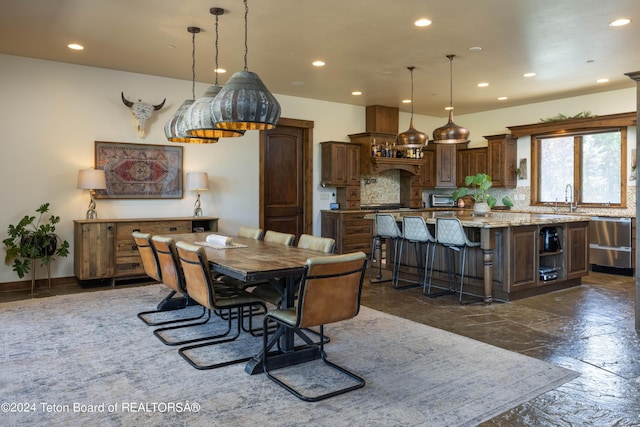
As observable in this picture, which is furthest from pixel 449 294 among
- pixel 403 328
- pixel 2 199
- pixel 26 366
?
pixel 2 199

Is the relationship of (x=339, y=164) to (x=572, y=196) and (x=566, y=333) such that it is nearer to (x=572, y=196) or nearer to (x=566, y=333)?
(x=572, y=196)

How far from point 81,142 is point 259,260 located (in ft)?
13.6

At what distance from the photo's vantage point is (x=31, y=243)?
5539 mm

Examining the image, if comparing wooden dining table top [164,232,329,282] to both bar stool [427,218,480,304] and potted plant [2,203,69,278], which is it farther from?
potted plant [2,203,69,278]

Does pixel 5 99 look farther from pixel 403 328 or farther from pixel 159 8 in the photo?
pixel 403 328

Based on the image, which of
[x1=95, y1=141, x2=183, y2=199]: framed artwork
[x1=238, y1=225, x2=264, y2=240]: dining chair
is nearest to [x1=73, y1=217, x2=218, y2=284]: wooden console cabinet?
[x1=95, y1=141, x2=183, y2=199]: framed artwork

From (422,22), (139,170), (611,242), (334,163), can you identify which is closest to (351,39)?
(422,22)

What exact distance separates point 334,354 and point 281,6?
303 cm

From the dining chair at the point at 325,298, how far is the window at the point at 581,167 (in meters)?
6.50

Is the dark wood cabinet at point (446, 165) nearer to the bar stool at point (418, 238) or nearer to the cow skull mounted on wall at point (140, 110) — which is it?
the bar stool at point (418, 238)

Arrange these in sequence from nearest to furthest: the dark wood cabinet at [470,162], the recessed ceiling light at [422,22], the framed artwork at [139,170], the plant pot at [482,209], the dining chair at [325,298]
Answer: the dining chair at [325,298]
the recessed ceiling light at [422,22]
the framed artwork at [139,170]
the plant pot at [482,209]
the dark wood cabinet at [470,162]

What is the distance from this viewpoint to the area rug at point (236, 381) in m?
2.54

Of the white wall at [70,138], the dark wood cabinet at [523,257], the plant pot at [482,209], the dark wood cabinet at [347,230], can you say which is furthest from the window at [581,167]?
the white wall at [70,138]

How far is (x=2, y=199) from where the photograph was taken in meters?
5.73
